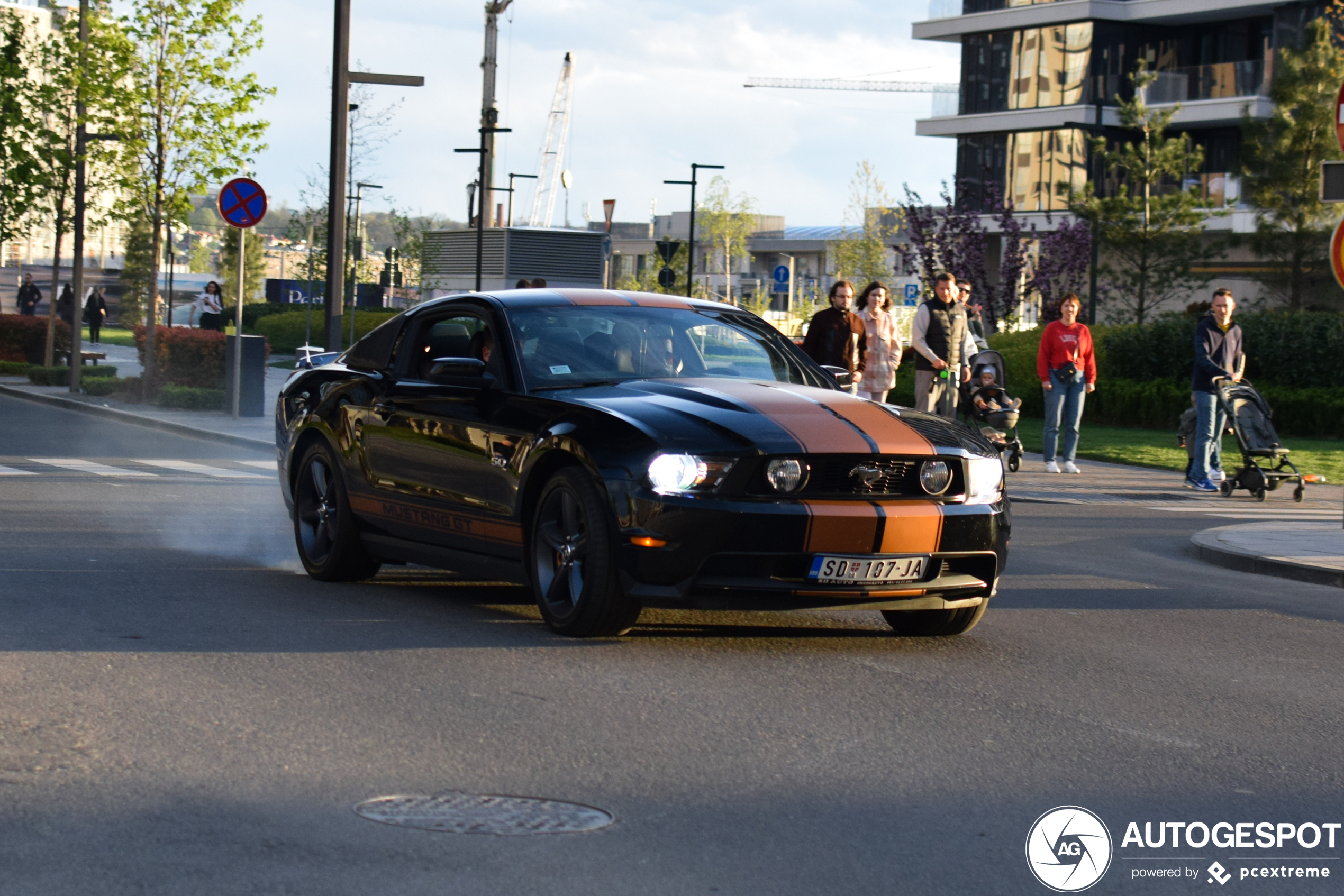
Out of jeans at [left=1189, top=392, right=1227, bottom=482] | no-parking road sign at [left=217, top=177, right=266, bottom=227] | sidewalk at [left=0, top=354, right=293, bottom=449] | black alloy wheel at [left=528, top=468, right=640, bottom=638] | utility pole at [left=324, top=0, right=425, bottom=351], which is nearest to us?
black alloy wheel at [left=528, top=468, right=640, bottom=638]

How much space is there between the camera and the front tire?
27.2 ft

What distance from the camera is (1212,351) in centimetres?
1759

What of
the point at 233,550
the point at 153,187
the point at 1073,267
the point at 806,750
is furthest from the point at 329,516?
the point at 1073,267

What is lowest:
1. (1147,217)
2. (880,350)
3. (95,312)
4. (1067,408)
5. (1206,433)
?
(1206,433)

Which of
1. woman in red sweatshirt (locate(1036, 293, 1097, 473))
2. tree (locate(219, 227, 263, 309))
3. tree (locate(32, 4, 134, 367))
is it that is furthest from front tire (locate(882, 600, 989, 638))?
tree (locate(219, 227, 263, 309))

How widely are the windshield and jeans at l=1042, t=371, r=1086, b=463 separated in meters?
10.6

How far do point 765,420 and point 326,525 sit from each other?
3.23m

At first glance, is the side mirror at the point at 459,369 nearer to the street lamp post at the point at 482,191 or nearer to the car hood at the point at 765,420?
the car hood at the point at 765,420

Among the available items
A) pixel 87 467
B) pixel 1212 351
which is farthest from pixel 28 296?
pixel 1212 351

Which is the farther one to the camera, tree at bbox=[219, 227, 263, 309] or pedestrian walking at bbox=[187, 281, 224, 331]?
tree at bbox=[219, 227, 263, 309]

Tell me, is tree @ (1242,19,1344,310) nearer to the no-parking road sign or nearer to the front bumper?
the no-parking road sign

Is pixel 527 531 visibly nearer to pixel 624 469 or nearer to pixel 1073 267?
pixel 624 469

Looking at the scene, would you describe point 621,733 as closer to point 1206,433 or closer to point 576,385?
point 576,385

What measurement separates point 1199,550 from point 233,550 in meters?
6.78
